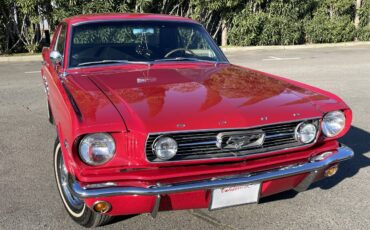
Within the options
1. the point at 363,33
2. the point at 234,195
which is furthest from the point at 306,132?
the point at 363,33

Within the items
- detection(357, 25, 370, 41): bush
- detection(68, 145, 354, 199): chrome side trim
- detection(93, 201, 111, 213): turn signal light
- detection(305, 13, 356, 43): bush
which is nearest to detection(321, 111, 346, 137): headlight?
detection(68, 145, 354, 199): chrome side trim

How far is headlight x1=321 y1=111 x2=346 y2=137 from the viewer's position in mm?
3168

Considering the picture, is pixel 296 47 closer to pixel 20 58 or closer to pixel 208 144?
pixel 20 58

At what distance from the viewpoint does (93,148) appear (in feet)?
8.63

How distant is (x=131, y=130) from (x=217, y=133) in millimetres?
559

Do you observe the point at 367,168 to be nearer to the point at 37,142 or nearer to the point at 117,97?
the point at 117,97

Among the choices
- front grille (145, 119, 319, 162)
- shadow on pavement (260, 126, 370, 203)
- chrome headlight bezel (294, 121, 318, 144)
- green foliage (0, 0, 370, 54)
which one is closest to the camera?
front grille (145, 119, 319, 162)

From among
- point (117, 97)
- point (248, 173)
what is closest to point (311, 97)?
point (248, 173)

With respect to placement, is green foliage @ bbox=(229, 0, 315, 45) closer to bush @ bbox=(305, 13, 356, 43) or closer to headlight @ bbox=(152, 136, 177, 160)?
bush @ bbox=(305, 13, 356, 43)

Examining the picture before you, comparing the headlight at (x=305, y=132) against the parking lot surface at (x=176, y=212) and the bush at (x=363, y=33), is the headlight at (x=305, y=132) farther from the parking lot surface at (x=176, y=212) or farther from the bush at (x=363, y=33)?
the bush at (x=363, y=33)

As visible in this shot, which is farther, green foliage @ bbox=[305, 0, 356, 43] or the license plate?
green foliage @ bbox=[305, 0, 356, 43]

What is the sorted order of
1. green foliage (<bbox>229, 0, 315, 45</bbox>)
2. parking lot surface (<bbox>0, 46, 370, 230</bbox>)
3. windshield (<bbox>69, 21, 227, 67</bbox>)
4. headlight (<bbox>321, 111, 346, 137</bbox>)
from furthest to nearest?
green foliage (<bbox>229, 0, 315, 45</bbox>) < windshield (<bbox>69, 21, 227, 67</bbox>) < parking lot surface (<bbox>0, 46, 370, 230</bbox>) < headlight (<bbox>321, 111, 346, 137</bbox>)

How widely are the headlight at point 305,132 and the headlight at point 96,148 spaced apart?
1313mm

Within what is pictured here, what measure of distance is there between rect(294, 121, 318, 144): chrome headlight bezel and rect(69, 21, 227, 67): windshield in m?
1.58
